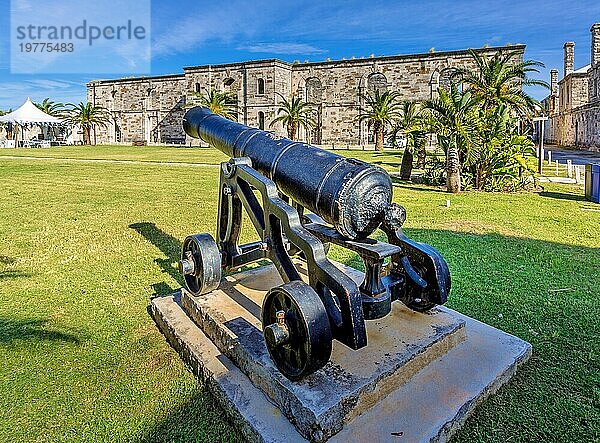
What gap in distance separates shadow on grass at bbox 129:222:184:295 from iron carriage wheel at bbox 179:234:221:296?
0.99 metres

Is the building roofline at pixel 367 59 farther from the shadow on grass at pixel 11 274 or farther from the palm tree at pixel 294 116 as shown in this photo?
the shadow on grass at pixel 11 274

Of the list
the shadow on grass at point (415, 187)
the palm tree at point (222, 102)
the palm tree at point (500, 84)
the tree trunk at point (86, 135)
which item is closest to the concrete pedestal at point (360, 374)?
the shadow on grass at point (415, 187)

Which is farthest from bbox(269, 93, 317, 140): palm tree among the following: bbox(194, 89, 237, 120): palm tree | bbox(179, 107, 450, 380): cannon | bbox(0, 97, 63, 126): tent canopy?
bbox(179, 107, 450, 380): cannon

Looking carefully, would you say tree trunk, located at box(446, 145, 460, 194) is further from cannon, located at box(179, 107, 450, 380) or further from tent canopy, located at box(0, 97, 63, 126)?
tent canopy, located at box(0, 97, 63, 126)

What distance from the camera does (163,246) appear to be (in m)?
6.00

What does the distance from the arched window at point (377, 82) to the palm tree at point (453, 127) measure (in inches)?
920

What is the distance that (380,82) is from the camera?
1394 inches

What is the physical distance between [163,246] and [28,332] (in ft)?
8.40

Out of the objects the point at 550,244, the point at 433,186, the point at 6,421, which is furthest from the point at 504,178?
the point at 6,421

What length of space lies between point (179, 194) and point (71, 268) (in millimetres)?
5711

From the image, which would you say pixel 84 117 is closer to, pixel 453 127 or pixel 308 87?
pixel 308 87

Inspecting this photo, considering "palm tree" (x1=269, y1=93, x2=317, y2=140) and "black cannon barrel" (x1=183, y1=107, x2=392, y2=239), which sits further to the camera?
A: "palm tree" (x1=269, y1=93, x2=317, y2=140)

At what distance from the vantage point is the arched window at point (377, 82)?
116 ft

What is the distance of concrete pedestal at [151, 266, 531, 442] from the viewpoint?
7.27 ft
